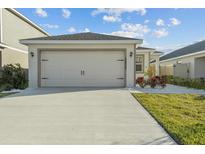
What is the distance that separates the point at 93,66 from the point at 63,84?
2194mm

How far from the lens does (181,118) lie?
7.63m

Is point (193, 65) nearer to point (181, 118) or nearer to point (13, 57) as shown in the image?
point (13, 57)

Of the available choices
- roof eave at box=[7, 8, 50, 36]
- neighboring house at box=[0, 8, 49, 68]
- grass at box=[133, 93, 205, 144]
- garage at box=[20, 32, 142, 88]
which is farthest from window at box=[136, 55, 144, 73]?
grass at box=[133, 93, 205, 144]

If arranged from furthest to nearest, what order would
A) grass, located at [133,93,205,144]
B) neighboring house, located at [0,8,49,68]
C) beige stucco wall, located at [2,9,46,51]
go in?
beige stucco wall, located at [2,9,46,51] < neighboring house, located at [0,8,49,68] < grass, located at [133,93,205,144]

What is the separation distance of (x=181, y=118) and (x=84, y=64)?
960 cm

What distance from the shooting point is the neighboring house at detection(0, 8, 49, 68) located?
18.1 meters

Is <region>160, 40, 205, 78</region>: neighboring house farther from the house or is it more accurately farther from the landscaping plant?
the landscaping plant

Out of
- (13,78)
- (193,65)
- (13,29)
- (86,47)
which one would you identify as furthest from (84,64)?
(193,65)

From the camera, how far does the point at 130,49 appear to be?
1598cm

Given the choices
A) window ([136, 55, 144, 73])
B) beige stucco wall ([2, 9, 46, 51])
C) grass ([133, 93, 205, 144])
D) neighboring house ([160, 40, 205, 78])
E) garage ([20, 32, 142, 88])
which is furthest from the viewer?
window ([136, 55, 144, 73])

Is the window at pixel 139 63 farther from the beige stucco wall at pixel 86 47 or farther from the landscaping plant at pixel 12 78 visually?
the landscaping plant at pixel 12 78
